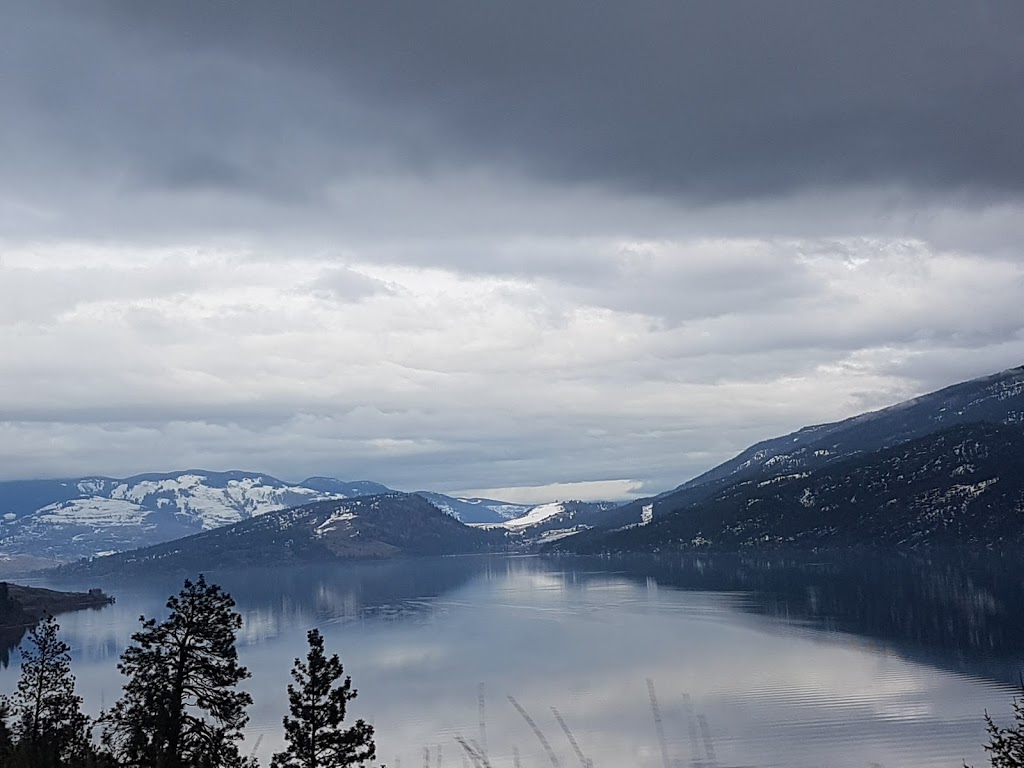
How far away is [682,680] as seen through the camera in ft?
351

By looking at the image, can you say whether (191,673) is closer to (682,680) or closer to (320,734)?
(320,734)

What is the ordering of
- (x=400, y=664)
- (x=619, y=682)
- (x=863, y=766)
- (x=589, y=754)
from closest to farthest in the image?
(x=863, y=766) < (x=589, y=754) < (x=619, y=682) < (x=400, y=664)

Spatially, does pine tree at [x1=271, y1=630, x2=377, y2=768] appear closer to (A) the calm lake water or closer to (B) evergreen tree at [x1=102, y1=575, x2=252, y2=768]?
(B) evergreen tree at [x1=102, y1=575, x2=252, y2=768]

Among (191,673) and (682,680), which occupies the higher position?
(191,673)

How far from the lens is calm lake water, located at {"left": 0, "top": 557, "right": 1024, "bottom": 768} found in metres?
73.8

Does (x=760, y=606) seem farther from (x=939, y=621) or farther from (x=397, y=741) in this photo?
(x=397, y=741)

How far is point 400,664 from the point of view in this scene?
128625 mm

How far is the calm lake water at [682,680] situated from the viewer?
242 ft

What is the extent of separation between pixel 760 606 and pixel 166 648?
538 feet

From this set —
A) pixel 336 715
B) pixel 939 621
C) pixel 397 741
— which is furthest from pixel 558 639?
pixel 336 715

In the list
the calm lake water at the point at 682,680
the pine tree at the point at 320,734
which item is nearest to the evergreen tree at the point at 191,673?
the pine tree at the point at 320,734

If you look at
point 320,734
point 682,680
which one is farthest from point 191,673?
point 682,680

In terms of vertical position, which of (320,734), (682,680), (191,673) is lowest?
(682,680)

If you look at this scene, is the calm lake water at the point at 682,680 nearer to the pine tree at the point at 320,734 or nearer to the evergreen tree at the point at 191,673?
the pine tree at the point at 320,734
